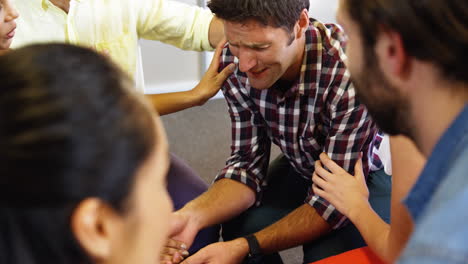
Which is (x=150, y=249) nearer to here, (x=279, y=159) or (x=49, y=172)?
(x=49, y=172)

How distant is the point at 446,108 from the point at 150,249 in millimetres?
423

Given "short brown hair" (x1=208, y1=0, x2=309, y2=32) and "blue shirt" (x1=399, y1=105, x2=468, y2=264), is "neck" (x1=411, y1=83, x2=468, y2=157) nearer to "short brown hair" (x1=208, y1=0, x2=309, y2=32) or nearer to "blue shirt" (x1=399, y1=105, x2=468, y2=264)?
"blue shirt" (x1=399, y1=105, x2=468, y2=264)

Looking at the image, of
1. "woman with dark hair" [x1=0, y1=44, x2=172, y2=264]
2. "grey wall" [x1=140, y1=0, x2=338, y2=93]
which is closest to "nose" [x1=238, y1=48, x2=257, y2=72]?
"woman with dark hair" [x1=0, y1=44, x2=172, y2=264]

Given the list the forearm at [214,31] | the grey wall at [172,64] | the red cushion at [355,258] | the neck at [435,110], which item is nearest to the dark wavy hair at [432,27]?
the neck at [435,110]

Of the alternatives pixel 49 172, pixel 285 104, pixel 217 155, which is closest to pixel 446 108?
pixel 49 172

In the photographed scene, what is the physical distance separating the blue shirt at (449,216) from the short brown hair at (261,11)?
2.12 ft

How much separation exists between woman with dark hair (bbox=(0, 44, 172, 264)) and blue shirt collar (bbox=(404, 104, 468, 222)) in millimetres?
389

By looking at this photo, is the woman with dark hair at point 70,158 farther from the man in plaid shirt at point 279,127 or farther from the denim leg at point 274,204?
the denim leg at point 274,204

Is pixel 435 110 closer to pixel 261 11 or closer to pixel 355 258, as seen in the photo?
pixel 355 258

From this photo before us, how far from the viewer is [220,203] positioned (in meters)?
1.33

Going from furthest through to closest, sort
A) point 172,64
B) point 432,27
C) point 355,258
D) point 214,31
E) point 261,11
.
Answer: point 172,64 → point 214,31 → point 261,11 → point 355,258 → point 432,27

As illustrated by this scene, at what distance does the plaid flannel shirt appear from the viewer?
121cm

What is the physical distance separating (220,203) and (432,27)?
35.0 inches

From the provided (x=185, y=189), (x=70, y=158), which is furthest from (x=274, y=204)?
(x=70, y=158)
